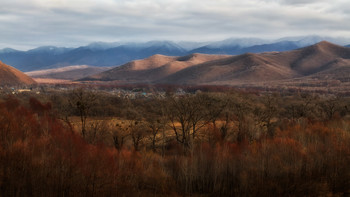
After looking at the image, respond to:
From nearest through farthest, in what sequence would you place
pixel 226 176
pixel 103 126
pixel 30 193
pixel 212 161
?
1. pixel 30 193
2. pixel 226 176
3. pixel 212 161
4. pixel 103 126

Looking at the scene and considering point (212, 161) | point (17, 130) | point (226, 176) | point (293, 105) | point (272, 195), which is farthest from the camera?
point (293, 105)

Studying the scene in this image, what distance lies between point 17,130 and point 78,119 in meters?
34.1

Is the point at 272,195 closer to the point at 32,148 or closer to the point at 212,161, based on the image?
the point at 212,161

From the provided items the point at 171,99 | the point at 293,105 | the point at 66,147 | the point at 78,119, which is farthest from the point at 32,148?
the point at 293,105

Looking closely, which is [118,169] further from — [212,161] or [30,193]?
[212,161]

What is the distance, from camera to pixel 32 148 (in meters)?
22.9

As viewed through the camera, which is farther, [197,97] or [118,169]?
[197,97]

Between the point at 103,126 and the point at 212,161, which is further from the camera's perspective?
the point at 103,126

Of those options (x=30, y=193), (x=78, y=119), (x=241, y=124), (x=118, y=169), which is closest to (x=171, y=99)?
(x=241, y=124)

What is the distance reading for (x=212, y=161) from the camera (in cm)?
2775

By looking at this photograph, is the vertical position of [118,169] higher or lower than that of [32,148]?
→ lower

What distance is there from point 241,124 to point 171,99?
12.5 m

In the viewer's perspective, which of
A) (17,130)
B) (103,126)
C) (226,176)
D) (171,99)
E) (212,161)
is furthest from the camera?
(171,99)

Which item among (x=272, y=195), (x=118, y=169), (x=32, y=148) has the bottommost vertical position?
(x=272, y=195)
